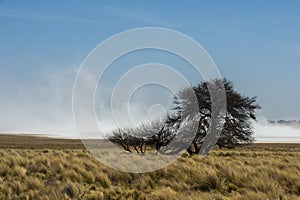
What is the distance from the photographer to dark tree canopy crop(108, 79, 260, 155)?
98.7ft

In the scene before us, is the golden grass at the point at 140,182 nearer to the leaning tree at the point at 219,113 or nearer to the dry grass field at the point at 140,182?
the dry grass field at the point at 140,182

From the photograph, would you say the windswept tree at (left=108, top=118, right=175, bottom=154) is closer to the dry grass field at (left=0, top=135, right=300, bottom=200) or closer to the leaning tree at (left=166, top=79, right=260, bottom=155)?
the leaning tree at (left=166, top=79, right=260, bottom=155)

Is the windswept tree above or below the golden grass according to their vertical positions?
above

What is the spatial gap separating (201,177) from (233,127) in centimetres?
1955

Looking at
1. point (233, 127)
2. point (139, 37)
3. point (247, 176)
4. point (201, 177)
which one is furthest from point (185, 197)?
point (233, 127)

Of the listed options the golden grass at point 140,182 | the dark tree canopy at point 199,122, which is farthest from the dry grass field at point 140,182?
the dark tree canopy at point 199,122

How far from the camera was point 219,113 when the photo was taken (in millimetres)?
29938

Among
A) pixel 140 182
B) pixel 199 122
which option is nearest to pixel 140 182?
pixel 140 182

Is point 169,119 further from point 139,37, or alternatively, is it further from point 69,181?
point 69,181

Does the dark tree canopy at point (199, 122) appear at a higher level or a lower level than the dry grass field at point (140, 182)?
higher

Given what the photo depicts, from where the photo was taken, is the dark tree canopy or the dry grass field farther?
the dark tree canopy

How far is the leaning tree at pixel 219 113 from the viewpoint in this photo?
30.1 metres

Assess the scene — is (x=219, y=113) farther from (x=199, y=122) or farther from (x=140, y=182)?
(x=140, y=182)

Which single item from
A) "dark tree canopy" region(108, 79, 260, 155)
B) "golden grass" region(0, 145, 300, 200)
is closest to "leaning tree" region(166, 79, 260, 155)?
"dark tree canopy" region(108, 79, 260, 155)
